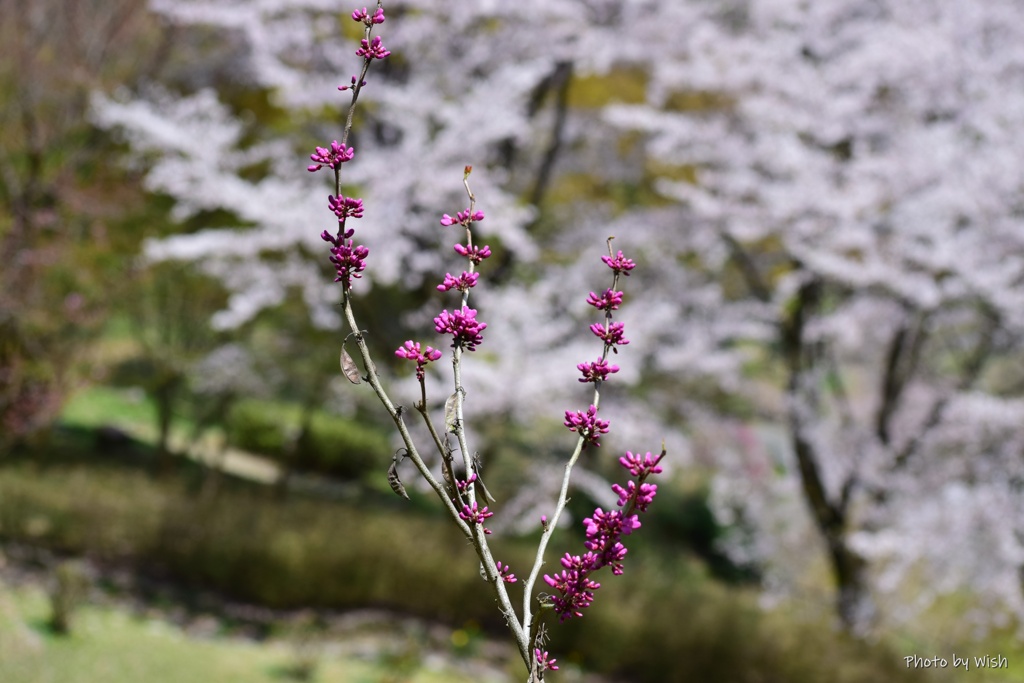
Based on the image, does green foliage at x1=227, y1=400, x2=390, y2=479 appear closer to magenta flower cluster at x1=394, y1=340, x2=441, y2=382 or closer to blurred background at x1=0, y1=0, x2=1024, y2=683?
blurred background at x1=0, y1=0, x2=1024, y2=683

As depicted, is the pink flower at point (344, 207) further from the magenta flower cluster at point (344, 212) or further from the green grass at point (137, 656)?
the green grass at point (137, 656)

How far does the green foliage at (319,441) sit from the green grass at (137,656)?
762 cm

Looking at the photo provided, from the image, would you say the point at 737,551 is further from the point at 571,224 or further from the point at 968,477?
the point at 571,224

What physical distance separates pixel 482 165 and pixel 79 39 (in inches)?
178

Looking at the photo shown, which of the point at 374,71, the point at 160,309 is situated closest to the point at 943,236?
the point at 374,71

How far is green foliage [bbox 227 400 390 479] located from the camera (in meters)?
14.6

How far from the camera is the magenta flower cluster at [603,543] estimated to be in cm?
95

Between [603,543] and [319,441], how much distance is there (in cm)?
1416

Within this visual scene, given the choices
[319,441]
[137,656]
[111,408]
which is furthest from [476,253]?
[111,408]

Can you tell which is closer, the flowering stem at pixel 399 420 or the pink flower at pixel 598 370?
the flowering stem at pixel 399 420

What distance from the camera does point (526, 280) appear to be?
968 centimetres

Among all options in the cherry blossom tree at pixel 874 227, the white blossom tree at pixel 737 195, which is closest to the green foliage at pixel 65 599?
the white blossom tree at pixel 737 195

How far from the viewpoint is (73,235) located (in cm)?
820

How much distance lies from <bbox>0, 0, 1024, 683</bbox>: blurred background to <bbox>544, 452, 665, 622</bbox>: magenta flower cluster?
462 centimetres
